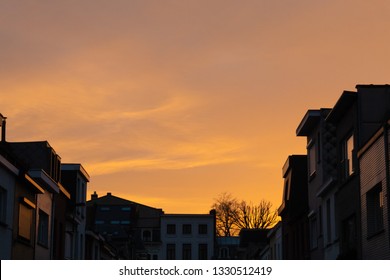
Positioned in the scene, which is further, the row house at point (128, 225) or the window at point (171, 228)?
the window at point (171, 228)

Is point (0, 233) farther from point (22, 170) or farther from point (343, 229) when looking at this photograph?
point (343, 229)

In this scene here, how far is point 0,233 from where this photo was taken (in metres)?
31.2

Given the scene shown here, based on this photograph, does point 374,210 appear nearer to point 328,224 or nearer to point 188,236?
point 328,224

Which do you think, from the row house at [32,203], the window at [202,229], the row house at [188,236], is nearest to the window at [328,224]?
the row house at [32,203]

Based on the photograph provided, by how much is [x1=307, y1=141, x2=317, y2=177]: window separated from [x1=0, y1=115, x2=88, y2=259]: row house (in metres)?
13.2

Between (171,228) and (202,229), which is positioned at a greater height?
(171,228)

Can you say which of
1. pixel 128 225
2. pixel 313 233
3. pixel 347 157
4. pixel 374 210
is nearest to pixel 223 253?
pixel 128 225

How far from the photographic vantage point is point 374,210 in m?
28.7

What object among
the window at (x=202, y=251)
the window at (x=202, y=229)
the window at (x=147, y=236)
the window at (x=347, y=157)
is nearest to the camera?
the window at (x=347, y=157)

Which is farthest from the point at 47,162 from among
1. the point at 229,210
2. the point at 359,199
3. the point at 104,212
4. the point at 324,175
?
the point at 104,212

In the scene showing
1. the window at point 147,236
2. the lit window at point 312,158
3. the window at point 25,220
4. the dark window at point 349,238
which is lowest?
the dark window at point 349,238

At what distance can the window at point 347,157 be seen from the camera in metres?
32.7

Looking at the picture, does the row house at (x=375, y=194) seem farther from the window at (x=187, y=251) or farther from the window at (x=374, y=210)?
the window at (x=187, y=251)

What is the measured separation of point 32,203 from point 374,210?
1603cm
